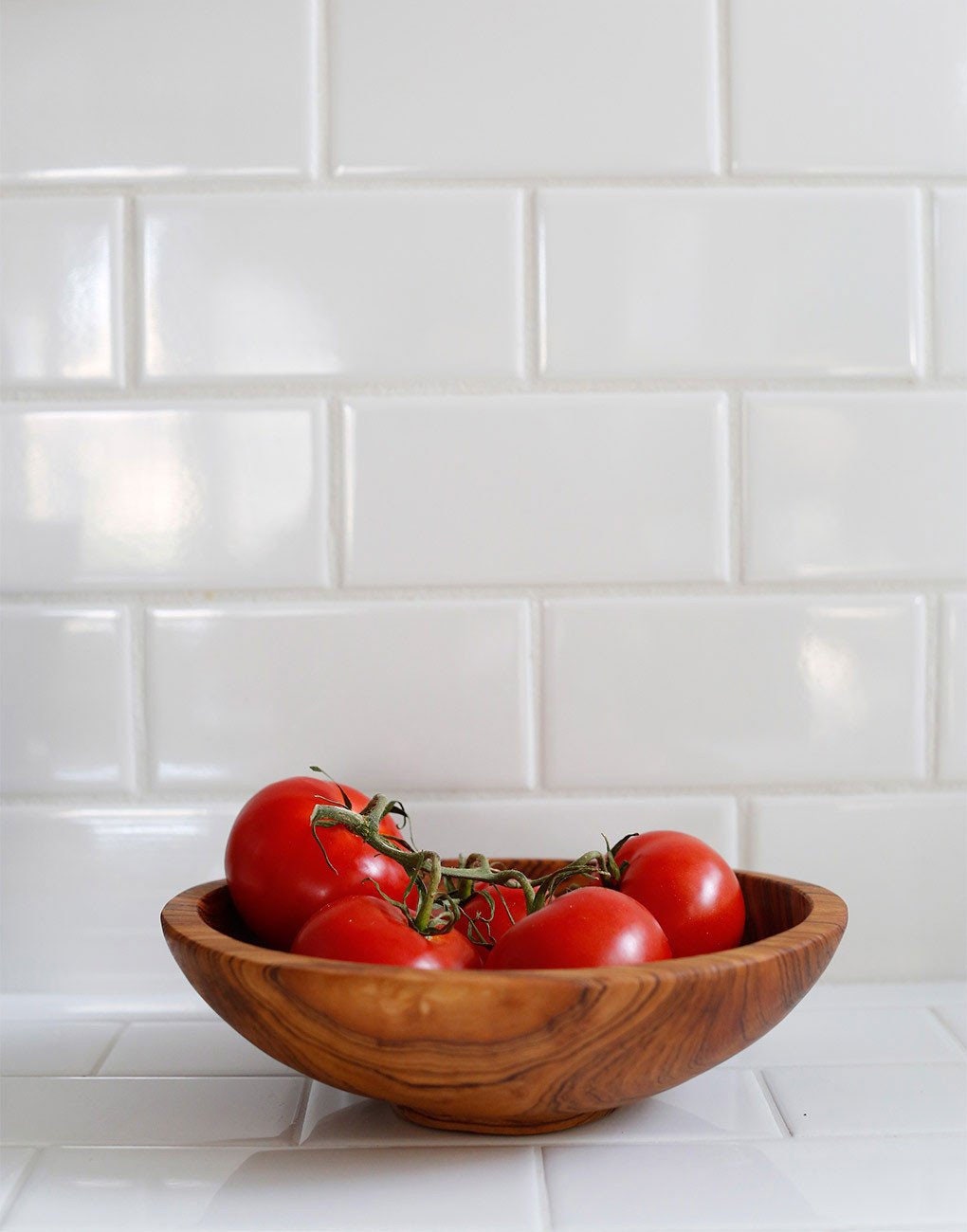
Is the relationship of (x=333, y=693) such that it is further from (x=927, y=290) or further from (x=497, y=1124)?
(x=927, y=290)

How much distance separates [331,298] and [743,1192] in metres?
0.57

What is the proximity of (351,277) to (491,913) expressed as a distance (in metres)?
0.42

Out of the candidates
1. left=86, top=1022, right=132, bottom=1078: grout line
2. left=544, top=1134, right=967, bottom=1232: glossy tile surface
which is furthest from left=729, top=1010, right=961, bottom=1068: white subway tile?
left=86, top=1022, right=132, bottom=1078: grout line

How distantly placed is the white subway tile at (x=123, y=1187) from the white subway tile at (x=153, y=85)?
0.59 meters

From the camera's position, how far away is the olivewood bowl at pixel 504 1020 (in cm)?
49

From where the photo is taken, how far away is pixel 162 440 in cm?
80

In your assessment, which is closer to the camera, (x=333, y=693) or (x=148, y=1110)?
(x=148, y=1110)

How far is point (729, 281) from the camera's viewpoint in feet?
2.65

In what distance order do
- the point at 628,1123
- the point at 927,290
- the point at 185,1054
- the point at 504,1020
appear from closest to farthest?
the point at 504,1020 → the point at 628,1123 → the point at 185,1054 → the point at 927,290

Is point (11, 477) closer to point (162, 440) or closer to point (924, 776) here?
point (162, 440)

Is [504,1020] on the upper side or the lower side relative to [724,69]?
lower

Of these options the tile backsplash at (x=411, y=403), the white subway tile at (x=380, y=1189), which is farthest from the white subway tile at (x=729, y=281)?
the white subway tile at (x=380, y=1189)

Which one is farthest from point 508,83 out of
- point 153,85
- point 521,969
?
point 521,969

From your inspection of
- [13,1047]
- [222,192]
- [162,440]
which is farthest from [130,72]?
[13,1047]
